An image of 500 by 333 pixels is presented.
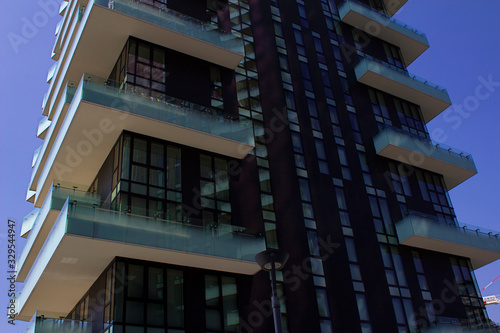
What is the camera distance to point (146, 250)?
1734 centimetres

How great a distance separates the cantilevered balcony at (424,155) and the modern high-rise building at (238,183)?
0.33ft

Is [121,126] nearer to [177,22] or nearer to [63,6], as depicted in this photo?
[177,22]

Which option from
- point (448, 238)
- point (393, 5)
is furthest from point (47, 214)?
point (393, 5)

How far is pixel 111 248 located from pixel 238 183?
6850mm

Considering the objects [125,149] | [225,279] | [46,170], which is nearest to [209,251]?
[225,279]

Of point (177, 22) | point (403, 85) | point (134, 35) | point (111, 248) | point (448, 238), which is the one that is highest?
point (403, 85)

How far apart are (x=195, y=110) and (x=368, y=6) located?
1742 cm

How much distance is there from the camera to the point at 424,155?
28.6 metres

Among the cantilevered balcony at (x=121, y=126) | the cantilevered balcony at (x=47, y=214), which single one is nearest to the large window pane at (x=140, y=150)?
the cantilevered balcony at (x=121, y=126)

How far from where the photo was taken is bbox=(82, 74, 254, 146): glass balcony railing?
19.5 meters

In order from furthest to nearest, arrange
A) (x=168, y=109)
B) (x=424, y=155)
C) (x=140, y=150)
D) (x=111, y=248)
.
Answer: (x=424, y=155), (x=168, y=109), (x=140, y=150), (x=111, y=248)

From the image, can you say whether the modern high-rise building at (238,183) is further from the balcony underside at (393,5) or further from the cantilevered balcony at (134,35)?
the balcony underside at (393,5)

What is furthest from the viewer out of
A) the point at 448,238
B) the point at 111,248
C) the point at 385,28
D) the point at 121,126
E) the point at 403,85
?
the point at 385,28

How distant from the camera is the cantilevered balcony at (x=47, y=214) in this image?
678 inches
